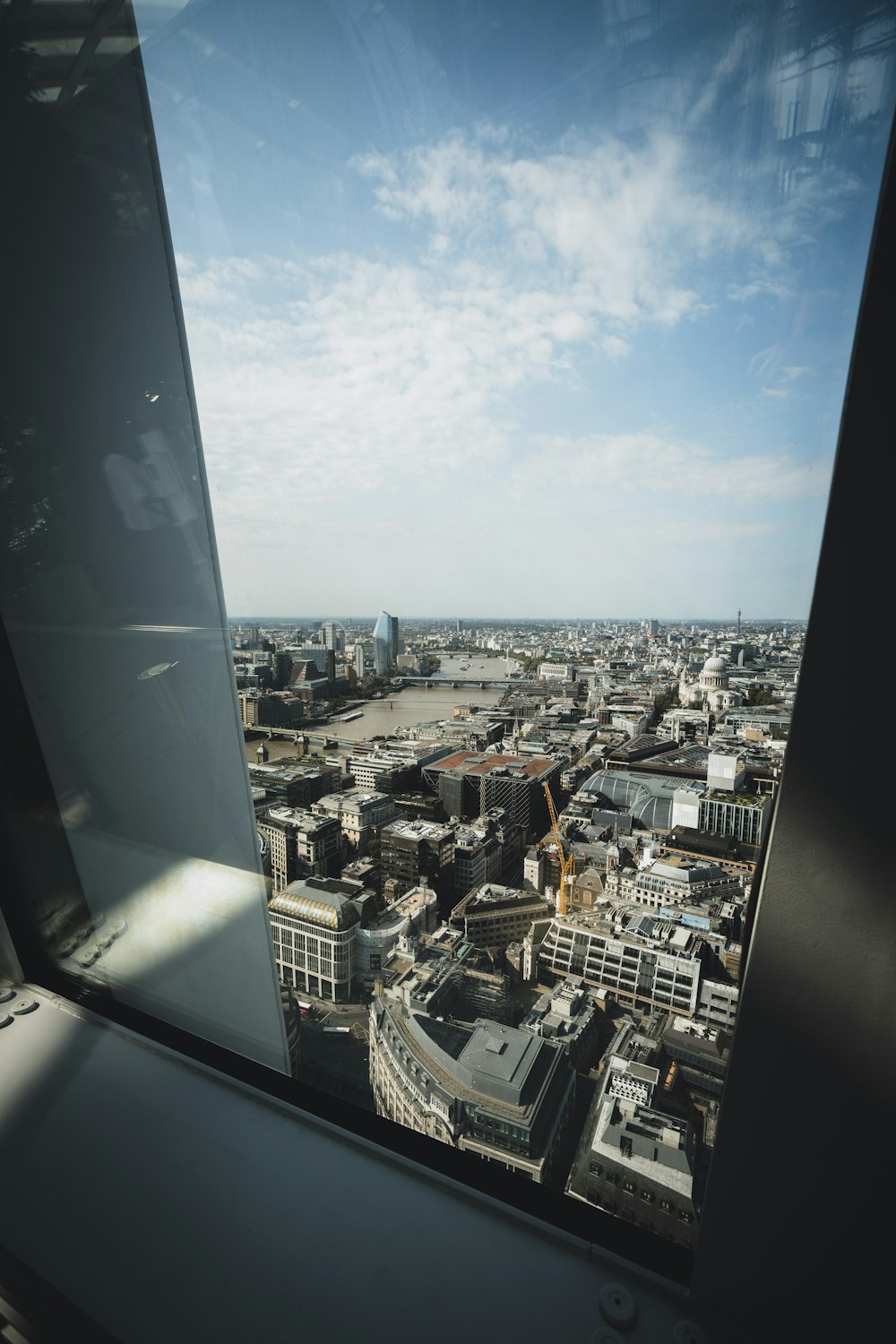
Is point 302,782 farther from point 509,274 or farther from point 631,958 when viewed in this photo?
point 509,274

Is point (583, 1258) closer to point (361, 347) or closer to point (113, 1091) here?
point (113, 1091)

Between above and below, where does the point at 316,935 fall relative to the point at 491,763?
below

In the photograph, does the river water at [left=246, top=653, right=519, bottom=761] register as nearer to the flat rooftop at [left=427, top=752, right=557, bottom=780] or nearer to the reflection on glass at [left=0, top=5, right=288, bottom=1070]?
the flat rooftop at [left=427, top=752, right=557, bottom=780]

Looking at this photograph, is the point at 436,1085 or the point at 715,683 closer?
the point at 715,683

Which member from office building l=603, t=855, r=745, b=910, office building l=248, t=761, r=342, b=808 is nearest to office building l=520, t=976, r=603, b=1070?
office building l=603, t=855, r=745, b=910

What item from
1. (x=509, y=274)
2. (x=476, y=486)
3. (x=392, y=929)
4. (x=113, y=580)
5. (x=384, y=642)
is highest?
(x=509, y=274)

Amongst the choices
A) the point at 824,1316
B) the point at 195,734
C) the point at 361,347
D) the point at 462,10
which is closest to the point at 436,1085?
the point at 824,1316

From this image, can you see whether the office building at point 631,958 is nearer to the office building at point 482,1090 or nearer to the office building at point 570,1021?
the office building at point 570,1021

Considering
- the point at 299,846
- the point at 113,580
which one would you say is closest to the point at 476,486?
the point at 113,580
